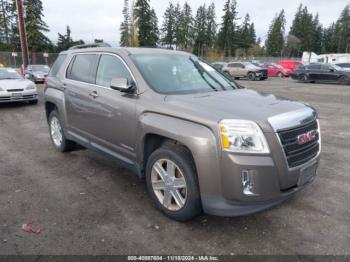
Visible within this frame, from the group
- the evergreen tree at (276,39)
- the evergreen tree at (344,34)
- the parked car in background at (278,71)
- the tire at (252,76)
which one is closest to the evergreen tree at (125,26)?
the evergreen tree at (276,39)

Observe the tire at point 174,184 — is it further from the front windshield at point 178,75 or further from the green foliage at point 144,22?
the green foliage at point 144,22

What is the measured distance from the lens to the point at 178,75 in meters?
3.91

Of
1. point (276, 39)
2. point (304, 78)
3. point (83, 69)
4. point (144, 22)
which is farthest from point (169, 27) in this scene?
point (83, 69)

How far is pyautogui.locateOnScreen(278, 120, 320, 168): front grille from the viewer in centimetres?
282

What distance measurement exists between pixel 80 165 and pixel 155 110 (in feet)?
7.73

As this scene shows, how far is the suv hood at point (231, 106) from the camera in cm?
280

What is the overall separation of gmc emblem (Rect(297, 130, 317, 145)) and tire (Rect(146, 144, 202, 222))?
110cm

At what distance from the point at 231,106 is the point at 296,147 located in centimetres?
76

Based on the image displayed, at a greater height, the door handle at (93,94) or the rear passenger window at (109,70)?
the rear passenger window at (109,70)

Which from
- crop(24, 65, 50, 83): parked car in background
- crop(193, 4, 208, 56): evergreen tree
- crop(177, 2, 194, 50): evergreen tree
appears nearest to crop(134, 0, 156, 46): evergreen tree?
crop(177, 2, 194, 50): evergreen tree

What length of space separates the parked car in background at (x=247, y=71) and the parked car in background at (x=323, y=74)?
303 centimetres

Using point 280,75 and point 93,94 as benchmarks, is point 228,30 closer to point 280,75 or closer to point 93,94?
point 280,75

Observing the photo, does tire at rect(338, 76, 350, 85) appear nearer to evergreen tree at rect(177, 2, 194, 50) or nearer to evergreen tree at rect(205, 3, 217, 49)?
evergreen tree at rect(177, 2, 194, 50)

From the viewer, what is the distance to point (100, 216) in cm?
341
